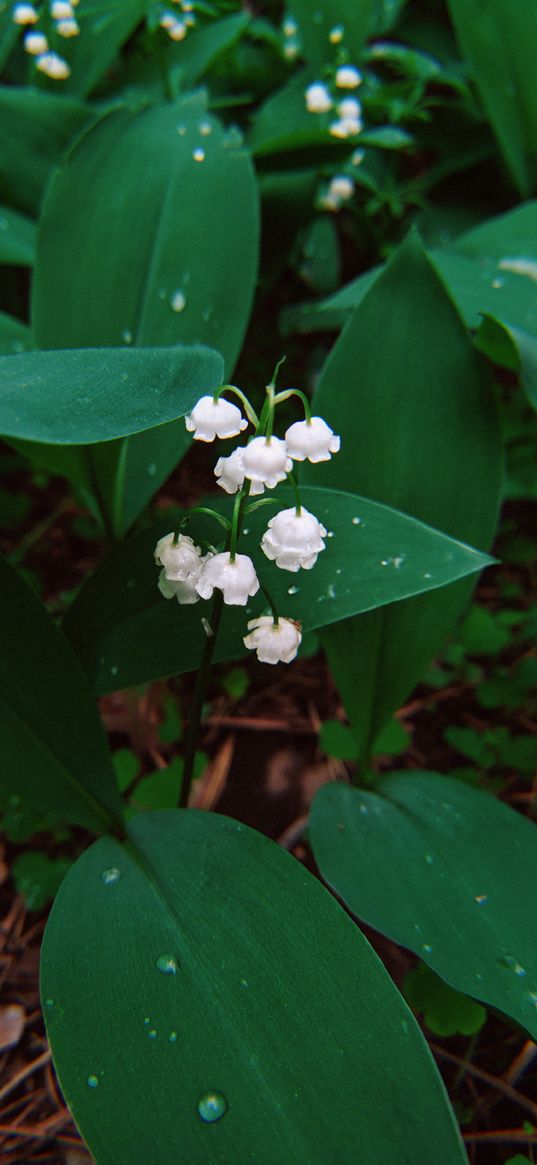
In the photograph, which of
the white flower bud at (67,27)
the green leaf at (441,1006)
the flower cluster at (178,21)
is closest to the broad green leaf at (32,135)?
the white flower bud at (67,27)

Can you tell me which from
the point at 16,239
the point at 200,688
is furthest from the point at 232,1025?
the point at 16,239

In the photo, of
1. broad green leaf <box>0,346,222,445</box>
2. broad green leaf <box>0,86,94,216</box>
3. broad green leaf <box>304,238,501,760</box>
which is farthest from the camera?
broad green leaf <box>0,86,94,216</box>

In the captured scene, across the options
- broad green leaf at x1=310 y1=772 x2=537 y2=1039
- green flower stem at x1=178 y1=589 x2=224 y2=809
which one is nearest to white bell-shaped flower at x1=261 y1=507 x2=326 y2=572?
green flower stem at x1=178 y1=589 x2=224 y2=809

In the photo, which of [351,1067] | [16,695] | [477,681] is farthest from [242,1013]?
[477,681]

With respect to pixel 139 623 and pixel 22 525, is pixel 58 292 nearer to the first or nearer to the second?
pixel 139 623

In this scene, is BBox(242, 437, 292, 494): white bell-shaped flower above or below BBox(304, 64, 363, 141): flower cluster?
below

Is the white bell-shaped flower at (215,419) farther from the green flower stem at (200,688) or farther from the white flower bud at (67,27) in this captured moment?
the white flower bud at (67,27)

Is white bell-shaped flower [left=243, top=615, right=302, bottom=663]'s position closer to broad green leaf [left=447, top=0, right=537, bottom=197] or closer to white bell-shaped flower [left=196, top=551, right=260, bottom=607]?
white bell-shaped flower [left=196, top=551, right=260, bottom=607]
